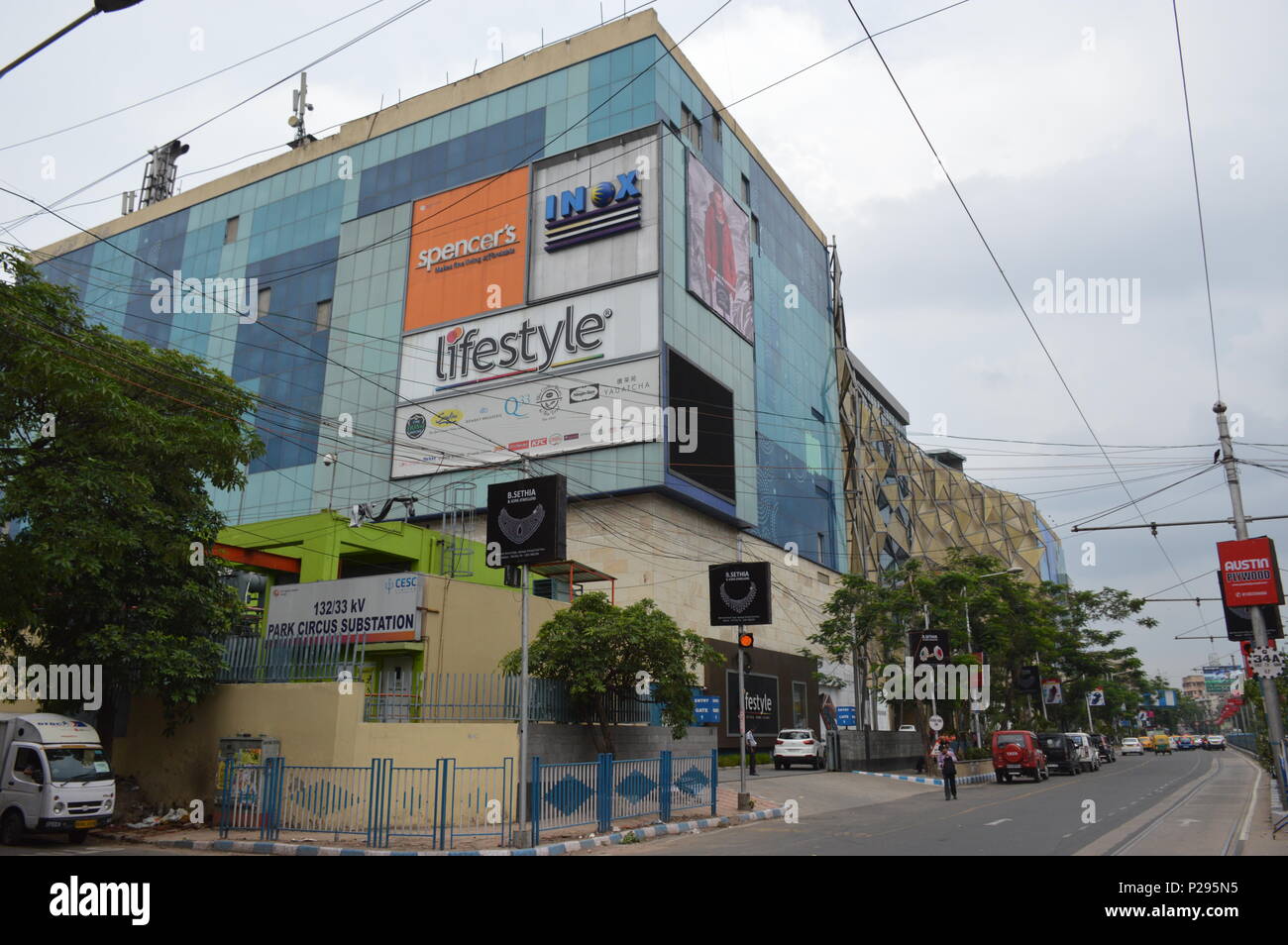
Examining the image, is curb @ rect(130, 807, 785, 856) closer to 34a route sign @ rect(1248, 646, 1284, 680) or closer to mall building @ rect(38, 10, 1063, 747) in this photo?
34a route sign @ rect(1248, 646, 1284, 680)

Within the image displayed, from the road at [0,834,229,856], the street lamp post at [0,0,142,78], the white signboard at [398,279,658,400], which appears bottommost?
the road at [0,834,229,856]

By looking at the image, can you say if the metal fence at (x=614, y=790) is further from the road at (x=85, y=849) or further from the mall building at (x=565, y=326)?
the mall building at (x=565, y=326)

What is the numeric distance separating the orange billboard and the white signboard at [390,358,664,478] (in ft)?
15.9

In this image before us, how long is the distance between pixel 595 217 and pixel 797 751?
82.6 ft

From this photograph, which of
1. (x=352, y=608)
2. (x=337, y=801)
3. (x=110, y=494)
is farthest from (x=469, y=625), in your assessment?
(x=110, y=494)

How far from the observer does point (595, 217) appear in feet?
136

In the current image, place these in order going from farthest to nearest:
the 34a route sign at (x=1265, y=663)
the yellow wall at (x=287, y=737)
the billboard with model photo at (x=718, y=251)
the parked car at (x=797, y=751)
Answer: the billboard with model photo at (x=718, y=251), the parked car at (x=797, y=751), the 34a route sign at (x=1265, y=663), the yellow wall at (x=287, y=737)

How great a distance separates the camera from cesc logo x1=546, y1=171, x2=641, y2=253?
40719mm

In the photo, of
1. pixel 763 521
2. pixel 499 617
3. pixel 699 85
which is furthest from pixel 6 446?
pixel 699 85

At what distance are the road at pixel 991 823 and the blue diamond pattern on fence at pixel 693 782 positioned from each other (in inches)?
60.8

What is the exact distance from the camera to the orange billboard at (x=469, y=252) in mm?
43531

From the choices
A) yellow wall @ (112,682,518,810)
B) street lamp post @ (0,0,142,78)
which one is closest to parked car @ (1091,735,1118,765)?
yellow wall @ (112,682,518,810)

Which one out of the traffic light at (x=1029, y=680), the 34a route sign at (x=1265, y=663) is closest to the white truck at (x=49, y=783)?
the 34a route sign at (x=1265, y=663)

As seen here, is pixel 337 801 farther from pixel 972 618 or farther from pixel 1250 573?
pixel 972 618
